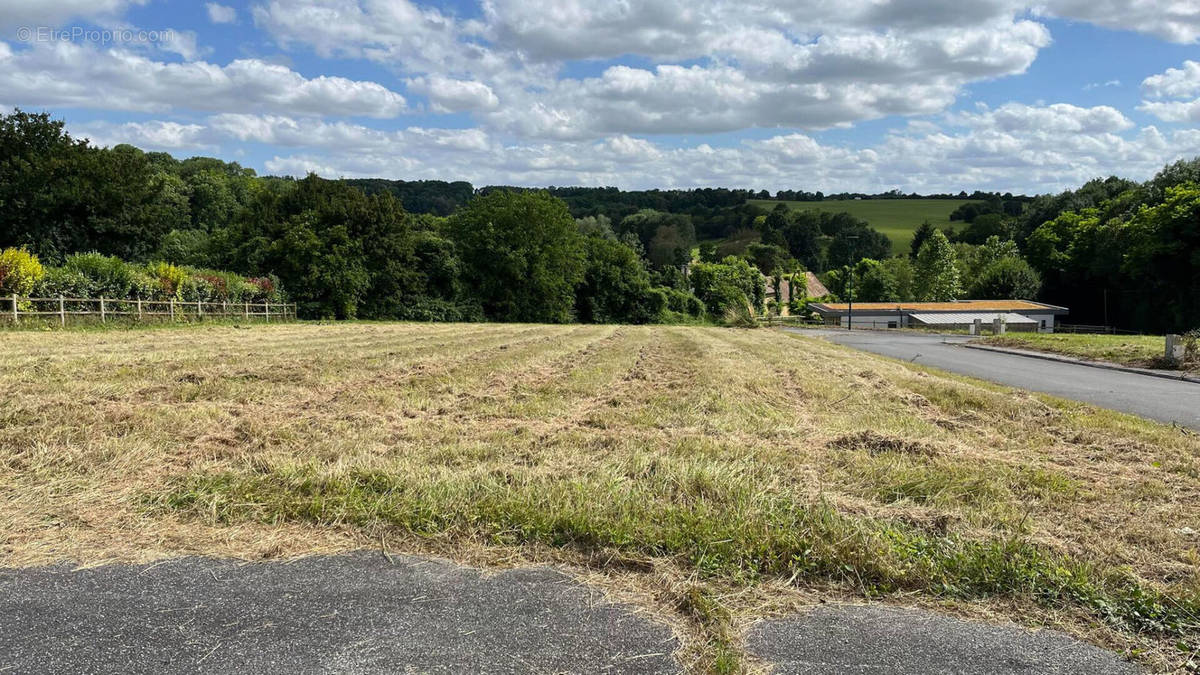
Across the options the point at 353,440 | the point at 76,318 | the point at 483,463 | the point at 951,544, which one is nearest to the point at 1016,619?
the point at 951,544

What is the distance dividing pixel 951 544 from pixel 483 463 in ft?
10.4

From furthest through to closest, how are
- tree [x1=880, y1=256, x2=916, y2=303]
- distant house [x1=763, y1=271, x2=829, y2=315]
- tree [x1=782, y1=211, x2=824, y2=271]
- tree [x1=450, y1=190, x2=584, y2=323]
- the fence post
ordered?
tree [x1=782, y1=211, x2=824, y2=271], distant house [x1=763, y1=271, x2=829, y2=315], tree [x1=880, y1=256, x2=916, y2=303], tree [x1=450, y1=190, x2=584, y2=323], the fence post

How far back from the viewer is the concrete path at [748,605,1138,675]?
2.50 metres

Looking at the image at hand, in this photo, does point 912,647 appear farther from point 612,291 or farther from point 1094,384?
point 612,291

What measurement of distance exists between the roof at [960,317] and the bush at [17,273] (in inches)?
2558

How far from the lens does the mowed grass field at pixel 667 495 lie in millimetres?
3168

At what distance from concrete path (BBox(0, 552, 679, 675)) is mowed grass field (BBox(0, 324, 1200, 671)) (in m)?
0.21

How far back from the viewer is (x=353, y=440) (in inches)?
223

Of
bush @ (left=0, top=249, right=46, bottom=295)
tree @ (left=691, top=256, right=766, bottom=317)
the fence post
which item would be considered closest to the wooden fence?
bush @ (left=0, top=249, right=46, bottom=295)

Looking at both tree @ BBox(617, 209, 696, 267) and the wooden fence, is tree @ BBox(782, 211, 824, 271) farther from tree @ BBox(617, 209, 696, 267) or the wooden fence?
the wooden fence

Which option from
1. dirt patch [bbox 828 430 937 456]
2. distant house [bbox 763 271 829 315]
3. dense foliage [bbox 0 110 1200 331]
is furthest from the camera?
distant house [bbox 763 271 829 315]

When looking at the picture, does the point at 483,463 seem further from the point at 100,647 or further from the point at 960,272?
the point at 960,272

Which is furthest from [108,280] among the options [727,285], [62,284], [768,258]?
[768,258]

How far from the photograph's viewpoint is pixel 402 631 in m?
2.66
